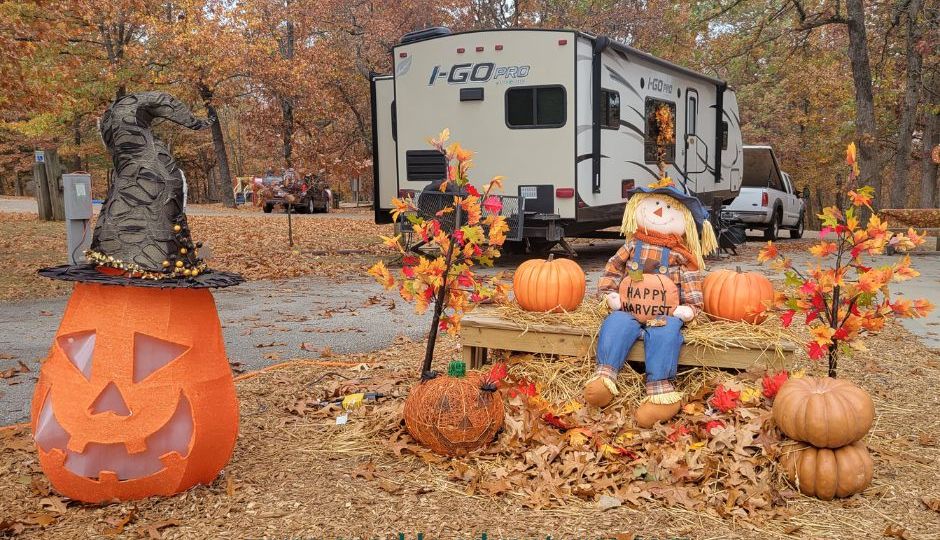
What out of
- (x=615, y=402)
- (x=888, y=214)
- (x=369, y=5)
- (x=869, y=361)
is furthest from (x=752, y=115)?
(x=615, y=402)

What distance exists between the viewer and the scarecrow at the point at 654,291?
4027 mm

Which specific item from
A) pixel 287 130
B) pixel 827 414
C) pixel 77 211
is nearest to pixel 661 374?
pixel 827 414

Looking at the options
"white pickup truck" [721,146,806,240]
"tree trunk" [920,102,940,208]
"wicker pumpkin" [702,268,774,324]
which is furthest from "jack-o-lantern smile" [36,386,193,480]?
"tree trunk" [920,102,940,208]

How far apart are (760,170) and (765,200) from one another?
2.29 meters

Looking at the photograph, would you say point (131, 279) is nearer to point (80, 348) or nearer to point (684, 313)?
point (80, 348)

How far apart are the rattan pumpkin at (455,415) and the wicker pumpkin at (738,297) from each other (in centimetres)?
148

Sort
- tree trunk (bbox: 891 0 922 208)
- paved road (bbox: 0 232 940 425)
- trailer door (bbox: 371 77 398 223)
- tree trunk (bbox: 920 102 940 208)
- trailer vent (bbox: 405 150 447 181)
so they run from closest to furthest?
paved road (bbox: 0 232 940 425)
trailer vent (bbox: 405 150 447 181)
trailer door (bbox: 371 77 398 223)
tree trunk (bbox: 891 0 922 208)
tree trunk (bbox: 920 102 940 208)

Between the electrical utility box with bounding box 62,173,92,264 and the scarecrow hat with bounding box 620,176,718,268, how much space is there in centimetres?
627

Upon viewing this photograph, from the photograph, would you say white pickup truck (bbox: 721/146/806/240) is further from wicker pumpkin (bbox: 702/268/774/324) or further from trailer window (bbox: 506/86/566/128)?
wicker pumpkin (bbox: 702/268/774/324)

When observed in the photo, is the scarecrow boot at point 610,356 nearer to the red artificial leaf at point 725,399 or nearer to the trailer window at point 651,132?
the red artificial leaf at point 725,399

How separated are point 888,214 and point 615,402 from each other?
1155 cm

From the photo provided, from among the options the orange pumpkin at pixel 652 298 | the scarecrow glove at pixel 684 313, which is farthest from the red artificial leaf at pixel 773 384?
the orange pumpkin at pixel 652 298

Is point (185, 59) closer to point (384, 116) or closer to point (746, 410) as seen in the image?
point (384, 116)

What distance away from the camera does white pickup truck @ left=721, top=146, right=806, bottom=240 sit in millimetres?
18266
